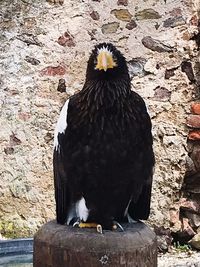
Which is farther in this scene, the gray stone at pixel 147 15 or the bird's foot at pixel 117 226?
the gray stone at pixel 147 15

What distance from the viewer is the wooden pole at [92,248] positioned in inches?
95.3

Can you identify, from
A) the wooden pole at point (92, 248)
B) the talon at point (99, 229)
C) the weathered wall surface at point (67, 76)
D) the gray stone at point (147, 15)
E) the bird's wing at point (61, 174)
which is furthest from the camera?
the gray stone at point (147, 15)

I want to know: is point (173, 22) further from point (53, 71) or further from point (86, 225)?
point (86, 225)

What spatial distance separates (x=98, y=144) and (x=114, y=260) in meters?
0.46

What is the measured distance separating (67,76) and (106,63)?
5.74ft

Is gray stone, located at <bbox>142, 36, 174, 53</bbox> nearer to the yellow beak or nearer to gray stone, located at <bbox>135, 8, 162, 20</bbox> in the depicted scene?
gray stone, located at <bbox>135, 8, 162, 20</bbox>

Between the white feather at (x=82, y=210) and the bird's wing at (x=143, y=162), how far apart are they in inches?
8.0

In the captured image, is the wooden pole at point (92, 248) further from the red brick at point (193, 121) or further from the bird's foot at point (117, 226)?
the red brick at point (193, 121)

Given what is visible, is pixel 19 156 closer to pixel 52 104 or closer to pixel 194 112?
pixel 52 104

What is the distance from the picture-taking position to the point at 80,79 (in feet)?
14.3

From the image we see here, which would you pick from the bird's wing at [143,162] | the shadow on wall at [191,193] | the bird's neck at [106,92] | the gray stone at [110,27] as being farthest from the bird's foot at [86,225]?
the gray stone at [110,27]

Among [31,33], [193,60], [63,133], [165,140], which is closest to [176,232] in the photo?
[165,140]

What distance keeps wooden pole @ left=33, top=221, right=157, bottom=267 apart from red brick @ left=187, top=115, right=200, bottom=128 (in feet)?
5.97

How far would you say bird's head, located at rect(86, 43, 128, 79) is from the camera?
103 inches
